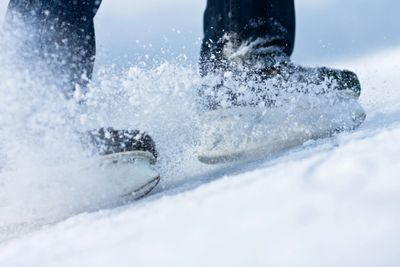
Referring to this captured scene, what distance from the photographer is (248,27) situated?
4.05 feet

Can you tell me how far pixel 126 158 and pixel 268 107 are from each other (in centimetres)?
36

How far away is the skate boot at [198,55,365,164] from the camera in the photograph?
1.07m

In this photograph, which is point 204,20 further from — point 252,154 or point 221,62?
point 252,154

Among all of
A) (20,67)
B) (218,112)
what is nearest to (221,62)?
(218,112)

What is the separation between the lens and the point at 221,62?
1.25m

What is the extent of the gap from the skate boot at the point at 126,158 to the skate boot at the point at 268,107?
15 centimetres

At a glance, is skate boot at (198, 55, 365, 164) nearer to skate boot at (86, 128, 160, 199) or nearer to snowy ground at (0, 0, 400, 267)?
skate boot at (86, 128, 160, 199)

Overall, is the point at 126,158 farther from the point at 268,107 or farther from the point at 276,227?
the point at 276,227

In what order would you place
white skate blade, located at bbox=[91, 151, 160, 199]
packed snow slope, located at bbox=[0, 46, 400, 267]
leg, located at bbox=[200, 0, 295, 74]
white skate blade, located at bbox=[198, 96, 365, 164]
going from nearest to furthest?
packed snow slope, located at bbox=[0, 46, 400, 267], white skate blade, located at bbox=[91, 151, 160, 199], white skate blade, located at bbox=[198, 96, 365, 164], leg, located at bbox=[200, 0, 295, 74]

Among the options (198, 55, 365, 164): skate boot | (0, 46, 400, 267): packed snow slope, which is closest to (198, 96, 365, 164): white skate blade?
(198, 55, 365, 164): skate boot

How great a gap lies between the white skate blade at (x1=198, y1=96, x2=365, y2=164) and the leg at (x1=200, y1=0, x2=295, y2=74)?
0.58ft

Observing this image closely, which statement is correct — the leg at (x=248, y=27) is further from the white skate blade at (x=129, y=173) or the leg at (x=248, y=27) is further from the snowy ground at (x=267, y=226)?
the snowy ground at (x=267, y=226)

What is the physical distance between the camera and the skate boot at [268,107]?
1069 millimetres

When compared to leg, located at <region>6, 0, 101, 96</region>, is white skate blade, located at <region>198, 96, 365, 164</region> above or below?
below
